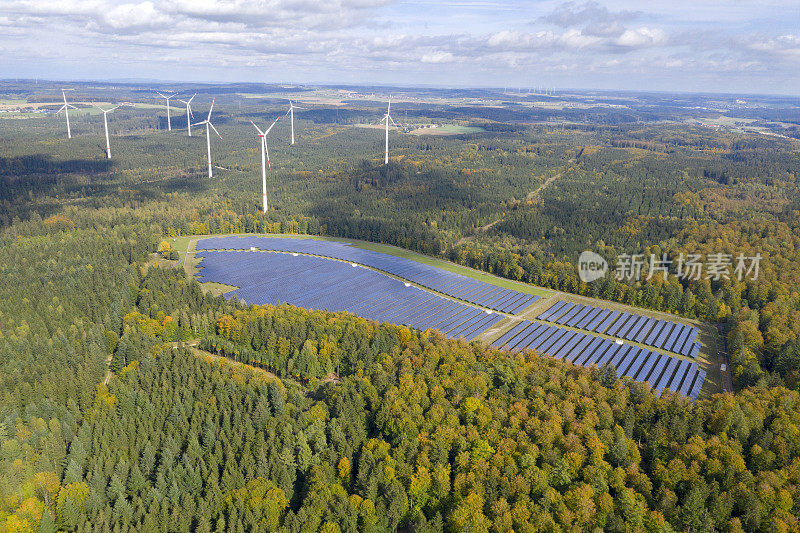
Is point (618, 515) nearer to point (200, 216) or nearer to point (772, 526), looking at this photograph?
point (772, 526)

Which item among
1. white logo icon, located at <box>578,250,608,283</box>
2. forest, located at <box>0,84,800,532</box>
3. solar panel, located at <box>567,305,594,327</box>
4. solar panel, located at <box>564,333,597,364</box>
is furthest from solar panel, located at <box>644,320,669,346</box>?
white logo icon, located at <box>578,250,608,283</box>

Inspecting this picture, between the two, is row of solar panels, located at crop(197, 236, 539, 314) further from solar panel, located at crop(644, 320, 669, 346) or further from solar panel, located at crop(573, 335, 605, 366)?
solar panel, located at crop(644, 320, 669, 346)

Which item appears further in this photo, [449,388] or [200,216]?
[200,216]

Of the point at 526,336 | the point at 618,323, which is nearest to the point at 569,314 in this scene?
the point at 618,323

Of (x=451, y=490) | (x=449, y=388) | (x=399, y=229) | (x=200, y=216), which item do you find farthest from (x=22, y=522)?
(x=200, y=216)

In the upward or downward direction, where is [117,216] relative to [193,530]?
A: upward

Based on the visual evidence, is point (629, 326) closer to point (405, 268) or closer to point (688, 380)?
point (688, 380)

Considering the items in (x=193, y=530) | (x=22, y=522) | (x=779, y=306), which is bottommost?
(x=193, y=530)
